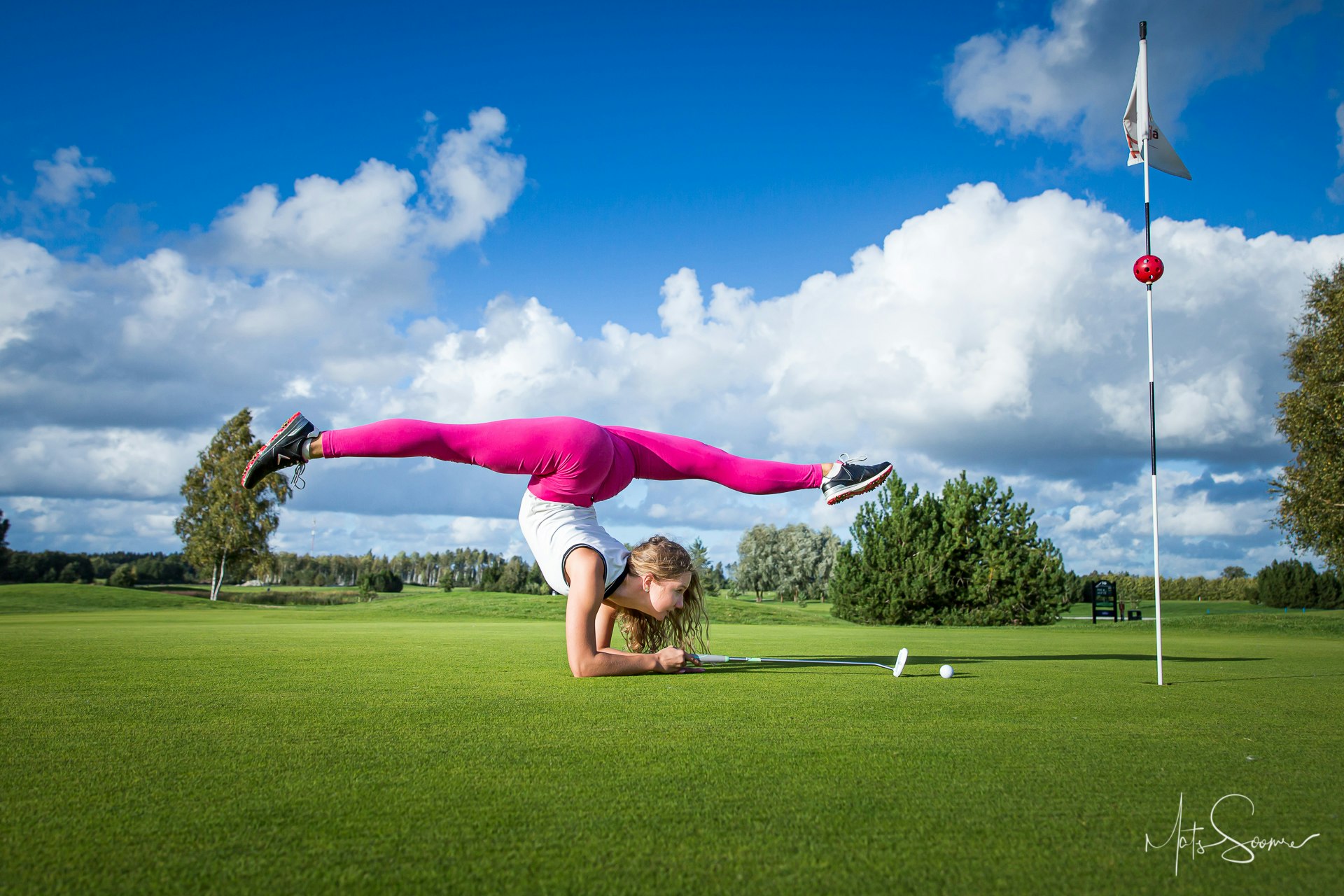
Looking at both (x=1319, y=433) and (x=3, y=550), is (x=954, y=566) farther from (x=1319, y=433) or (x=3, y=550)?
(x=3, y=550)

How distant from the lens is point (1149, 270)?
246 inches

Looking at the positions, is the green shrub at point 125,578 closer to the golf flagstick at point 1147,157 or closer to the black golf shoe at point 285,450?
the black golf shoe at point 285,450

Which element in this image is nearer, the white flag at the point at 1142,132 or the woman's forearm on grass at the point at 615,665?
the woman's forearm on grass at the point at 615,665

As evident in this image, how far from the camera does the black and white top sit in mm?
5594

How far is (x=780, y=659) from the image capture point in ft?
21.7

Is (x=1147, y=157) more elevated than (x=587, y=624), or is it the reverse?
(x=1147, y=157)

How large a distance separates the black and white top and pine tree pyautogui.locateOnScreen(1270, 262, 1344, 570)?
26.8 meters

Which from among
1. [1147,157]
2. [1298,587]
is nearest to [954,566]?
[1147,157]

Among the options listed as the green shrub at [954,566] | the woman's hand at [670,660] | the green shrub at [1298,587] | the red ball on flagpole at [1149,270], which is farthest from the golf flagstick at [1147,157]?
the green shrub at [1298,587]

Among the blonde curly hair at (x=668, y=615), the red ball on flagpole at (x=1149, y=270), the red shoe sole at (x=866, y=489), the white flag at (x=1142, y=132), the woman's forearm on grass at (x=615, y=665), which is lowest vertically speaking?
the woman's forearm on grass at (x=615, y=665)

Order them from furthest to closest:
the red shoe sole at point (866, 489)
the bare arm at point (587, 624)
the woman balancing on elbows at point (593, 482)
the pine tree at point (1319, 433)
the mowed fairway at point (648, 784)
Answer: the pine tree at point (1319, 433)
the red shoe sole at point (866, 489)
the woman balancing on elbows at point (593, 482)
the bare arm at point (587, 624)
the mowed fairway at point (648, 784)

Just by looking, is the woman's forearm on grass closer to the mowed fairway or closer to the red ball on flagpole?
the mowed fairway

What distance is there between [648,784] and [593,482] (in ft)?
11.5

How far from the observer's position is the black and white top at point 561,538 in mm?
5594
